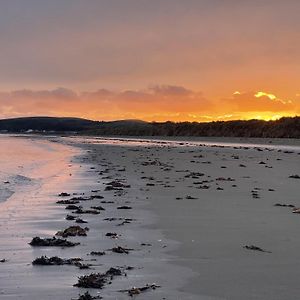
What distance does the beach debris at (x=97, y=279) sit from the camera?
444cm

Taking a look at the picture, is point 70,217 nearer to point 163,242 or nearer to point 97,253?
point 163,242

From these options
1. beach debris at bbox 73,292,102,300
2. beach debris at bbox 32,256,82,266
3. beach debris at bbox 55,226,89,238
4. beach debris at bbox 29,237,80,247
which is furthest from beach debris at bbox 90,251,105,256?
beach debris at bbox 73,292,102,300

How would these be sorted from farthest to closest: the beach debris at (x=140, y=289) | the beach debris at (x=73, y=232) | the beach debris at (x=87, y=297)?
the beach debris at (x=73, y=232), the beach debris at (x=140, y=289), the beach debris at (x=87, y=297)

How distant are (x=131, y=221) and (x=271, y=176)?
9088mm

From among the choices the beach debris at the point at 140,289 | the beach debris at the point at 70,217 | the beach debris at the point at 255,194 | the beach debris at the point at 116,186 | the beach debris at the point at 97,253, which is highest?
the beach debris at the point at 255,194

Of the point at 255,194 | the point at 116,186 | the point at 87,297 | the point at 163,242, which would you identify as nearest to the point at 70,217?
the point at 163,242

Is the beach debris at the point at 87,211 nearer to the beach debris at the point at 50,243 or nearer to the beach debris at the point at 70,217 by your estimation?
the beach debris at the point at 70,217

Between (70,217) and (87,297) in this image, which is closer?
(87,297)

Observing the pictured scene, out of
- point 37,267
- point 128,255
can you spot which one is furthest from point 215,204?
point 37,267

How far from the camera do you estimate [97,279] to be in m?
4.60

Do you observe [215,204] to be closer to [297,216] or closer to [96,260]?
[297,216]

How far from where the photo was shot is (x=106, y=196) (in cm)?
1107

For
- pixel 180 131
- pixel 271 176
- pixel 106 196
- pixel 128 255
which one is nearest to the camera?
pixel 128 255

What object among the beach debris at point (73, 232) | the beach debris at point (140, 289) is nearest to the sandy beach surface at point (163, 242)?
the beach debris at point (140, 289)
